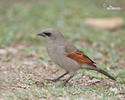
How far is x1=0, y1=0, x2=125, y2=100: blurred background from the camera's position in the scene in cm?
723

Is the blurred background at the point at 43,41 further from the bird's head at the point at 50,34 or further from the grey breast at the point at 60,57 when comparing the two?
the bird's head at the point at 50,34

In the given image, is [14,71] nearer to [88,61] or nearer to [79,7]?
[88,61]

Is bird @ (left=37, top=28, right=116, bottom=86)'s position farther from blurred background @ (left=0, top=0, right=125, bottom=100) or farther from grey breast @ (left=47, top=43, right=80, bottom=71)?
blurred background @ (left=0, top=0, right=125, bottom=100)

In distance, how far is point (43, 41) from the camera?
12.0m

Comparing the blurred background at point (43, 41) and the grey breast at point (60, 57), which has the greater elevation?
the grey breast at point (60, 57)

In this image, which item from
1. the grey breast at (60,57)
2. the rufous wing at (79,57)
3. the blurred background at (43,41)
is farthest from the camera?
the rufous wing at (79,57)

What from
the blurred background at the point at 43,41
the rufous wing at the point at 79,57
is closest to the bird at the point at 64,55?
the rufous wing at the point at 79,57

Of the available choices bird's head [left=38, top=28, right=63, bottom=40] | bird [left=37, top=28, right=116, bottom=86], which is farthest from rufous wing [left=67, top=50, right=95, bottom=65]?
bird's head [left=38, top=28, right=63, bottom=40]

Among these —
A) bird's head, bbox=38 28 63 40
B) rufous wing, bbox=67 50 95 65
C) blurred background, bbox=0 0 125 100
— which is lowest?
blurred background, bbox=0 0 125 100

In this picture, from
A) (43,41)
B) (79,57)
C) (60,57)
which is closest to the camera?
(60,57)

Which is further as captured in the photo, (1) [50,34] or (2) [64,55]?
(1) [50,34]

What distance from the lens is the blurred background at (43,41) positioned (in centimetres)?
723

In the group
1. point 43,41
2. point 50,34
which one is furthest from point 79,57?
point 43,41

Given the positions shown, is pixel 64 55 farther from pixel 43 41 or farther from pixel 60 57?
pixel 43 41
